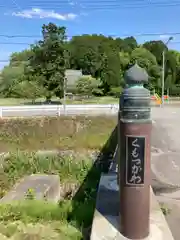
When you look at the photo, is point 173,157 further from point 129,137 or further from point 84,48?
point 84,48

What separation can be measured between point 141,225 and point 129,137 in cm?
80

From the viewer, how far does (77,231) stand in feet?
10.7

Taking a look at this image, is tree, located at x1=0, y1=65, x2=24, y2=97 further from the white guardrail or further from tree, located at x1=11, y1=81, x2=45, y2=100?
the white guardrail

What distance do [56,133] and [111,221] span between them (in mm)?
11884

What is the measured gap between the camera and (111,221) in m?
3.09

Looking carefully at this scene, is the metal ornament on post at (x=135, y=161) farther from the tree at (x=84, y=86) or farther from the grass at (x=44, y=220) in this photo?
the tree at (x=84, y=86)

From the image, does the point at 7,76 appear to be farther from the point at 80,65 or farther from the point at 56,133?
the point at 56,133

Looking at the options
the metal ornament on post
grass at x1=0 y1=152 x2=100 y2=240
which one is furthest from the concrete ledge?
grass at x1=0 y1=152 x2=100 y2=240

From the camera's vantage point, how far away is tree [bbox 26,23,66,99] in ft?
89.4

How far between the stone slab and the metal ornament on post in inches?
127

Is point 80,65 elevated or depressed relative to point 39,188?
elevated

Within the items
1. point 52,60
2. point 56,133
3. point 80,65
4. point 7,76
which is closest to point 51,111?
point 56,133

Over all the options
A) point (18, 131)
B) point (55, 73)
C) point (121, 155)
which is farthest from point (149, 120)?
point (55, 73)

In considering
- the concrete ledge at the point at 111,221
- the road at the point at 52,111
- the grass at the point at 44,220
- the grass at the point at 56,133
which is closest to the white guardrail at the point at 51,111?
the road at the point at 52,111
